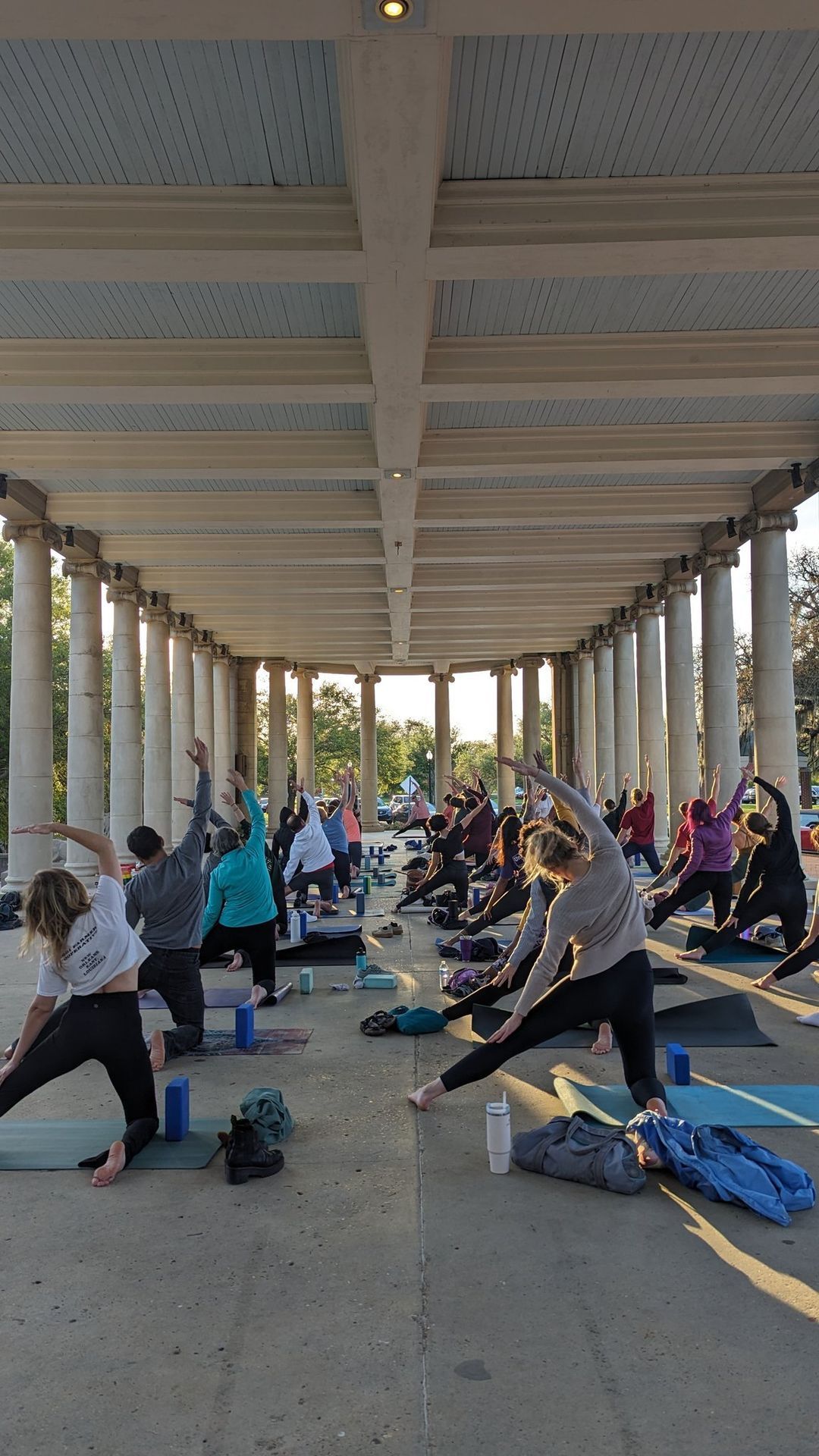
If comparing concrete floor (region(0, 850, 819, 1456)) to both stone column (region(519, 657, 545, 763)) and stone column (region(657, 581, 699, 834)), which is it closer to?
stone column (region(657, 581, 699, 834))

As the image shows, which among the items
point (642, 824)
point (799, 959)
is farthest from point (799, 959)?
point (642, 824)

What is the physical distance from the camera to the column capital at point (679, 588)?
961 inches

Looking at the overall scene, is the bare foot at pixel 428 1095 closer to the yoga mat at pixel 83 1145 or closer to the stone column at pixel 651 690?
the yoga mat at pixel 83 1145

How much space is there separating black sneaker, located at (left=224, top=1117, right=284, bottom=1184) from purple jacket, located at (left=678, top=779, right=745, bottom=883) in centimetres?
759

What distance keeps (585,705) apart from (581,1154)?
A: 3743 centimetres

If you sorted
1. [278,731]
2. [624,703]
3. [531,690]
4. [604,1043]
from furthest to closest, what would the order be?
1. [531,690]
2. [278,731]
3. [624,703]
4. [604,1043]

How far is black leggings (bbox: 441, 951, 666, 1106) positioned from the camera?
5.32m

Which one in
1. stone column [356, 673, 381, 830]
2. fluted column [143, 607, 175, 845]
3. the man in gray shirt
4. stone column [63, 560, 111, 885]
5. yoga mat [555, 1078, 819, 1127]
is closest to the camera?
yoga mat [555, 1078, 819, 1127]

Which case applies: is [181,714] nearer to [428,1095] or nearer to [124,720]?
[124,720]

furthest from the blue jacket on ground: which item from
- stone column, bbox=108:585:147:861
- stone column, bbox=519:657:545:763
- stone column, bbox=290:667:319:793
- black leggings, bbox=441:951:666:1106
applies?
stone column, bbox=290:667:319:793

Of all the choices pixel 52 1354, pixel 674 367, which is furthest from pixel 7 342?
pixel 52 1354

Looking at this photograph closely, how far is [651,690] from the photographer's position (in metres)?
28.4

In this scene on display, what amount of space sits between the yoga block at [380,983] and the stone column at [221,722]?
86.1 feet

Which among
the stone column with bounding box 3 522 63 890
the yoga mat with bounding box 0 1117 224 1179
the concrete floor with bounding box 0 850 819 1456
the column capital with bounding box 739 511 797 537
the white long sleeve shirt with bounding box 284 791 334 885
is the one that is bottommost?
the yoga mat with bounding box 0 1117 224 1179
